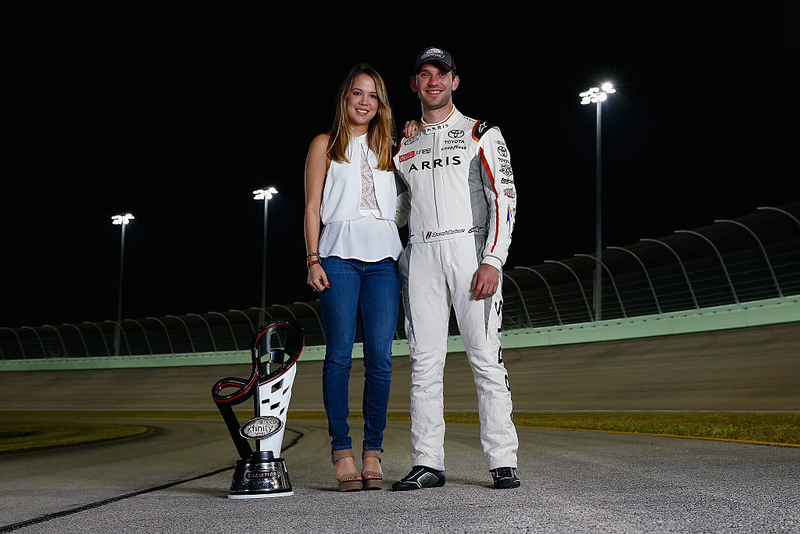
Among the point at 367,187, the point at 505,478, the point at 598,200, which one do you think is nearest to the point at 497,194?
the point at 367,187

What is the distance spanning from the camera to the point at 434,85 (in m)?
4.31

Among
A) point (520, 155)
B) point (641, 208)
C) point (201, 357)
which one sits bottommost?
point (201, 357)

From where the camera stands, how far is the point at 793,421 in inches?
393

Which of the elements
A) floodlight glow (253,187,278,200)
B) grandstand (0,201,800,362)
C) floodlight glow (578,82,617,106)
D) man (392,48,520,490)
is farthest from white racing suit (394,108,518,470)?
floodlight glow (253,187,278,200)

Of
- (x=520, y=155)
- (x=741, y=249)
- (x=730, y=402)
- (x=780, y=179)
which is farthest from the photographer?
(x=520, y=155)

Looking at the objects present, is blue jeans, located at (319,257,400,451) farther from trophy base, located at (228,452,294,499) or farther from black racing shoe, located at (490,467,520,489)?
black racing shoe, located at (490,467,520,489)

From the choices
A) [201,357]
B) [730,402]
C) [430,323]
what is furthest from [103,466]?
[201,357]

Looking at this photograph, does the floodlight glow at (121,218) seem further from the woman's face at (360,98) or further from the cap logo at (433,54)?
the cap logo at (433,54)

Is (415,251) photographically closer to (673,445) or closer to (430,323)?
(430,323)

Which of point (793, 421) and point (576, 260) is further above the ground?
point (576, 260)

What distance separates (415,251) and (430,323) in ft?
1.43

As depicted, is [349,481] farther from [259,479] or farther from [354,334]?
[354,334]

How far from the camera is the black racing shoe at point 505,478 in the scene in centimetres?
358

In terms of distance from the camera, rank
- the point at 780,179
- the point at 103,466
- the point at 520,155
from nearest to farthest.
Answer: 1. the point at 103,466
2. the point at 780,179
3. the point at 520,155
